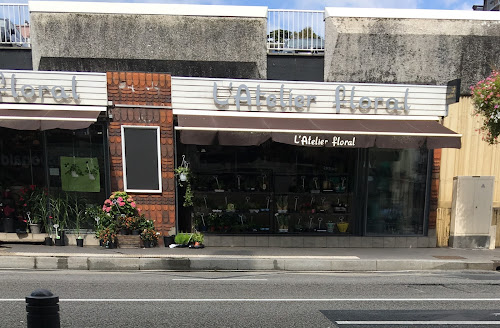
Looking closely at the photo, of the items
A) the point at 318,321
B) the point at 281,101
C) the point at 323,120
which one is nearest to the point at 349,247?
the point at 323,120

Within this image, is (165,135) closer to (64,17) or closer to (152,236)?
(152,236)

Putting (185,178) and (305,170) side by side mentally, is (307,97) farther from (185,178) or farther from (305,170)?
(185,178)

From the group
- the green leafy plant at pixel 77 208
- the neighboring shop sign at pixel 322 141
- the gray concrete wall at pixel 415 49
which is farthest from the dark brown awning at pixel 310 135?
the green leafy plant at pixel 77 208

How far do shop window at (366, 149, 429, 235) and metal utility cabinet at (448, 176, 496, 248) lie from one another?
841mm

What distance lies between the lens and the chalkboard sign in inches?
349

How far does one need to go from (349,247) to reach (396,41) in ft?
19.6

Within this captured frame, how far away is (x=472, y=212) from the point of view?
938 centimetres

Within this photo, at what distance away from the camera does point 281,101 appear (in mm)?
9047

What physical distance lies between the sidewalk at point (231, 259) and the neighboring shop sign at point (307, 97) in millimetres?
3714

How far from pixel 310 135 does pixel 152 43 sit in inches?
210

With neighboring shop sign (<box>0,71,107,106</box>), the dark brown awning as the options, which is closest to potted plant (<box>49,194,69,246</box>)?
neighboring shop sign (<box>0,71,107,106</box>)

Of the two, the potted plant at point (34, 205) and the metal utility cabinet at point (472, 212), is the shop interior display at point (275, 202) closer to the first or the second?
the metal utility cabinet at point (472, 212)

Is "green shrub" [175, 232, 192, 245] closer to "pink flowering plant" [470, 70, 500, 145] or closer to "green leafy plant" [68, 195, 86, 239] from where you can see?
"green leafy plant" [68, 195, 86, 239]

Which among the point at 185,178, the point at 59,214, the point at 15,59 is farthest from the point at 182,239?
the point at 15,59
